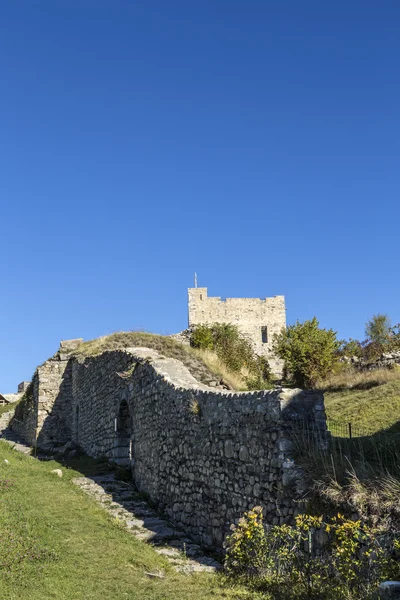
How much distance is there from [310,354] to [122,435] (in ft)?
48.3

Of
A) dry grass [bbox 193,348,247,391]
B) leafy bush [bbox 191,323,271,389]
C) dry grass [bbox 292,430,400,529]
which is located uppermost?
leafy bush [bbox 191,323,271,389]

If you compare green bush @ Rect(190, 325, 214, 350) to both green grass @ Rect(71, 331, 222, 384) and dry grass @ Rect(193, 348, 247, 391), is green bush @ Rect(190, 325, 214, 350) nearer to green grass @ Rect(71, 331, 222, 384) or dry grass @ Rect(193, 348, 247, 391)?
green grass @ Rect(71, 331, 222, 384)

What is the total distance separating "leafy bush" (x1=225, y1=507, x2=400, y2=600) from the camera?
5863 millimetres

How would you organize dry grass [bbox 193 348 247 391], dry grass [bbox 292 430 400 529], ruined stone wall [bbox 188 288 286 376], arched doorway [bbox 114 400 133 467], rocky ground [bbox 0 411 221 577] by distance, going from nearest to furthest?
dry grass [bbox 292 430 400 529] < rocky ground [bbox 0 411 221 577] < arched doorway [bbox 114 400 133 467] < dry grass [bbox 193 348 247 391] < ruined stone wall [bbox 188 288 286 376]

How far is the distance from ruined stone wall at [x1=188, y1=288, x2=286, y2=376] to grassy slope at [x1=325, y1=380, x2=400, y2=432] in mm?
23296

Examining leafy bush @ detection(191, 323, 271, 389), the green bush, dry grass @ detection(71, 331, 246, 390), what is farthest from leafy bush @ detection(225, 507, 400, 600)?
the green bush

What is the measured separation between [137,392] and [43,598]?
27.3ft

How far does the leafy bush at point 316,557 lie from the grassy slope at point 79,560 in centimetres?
44

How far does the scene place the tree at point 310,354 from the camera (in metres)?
28.7

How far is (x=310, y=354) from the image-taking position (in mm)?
28828

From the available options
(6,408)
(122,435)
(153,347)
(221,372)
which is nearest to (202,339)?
Answer: (153,347)

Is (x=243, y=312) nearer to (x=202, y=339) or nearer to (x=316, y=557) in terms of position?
(x=202, y=339)

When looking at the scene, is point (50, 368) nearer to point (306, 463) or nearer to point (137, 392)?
point (137, 392)

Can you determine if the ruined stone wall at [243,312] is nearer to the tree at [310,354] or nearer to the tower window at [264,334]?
the tower window at [264,334]
